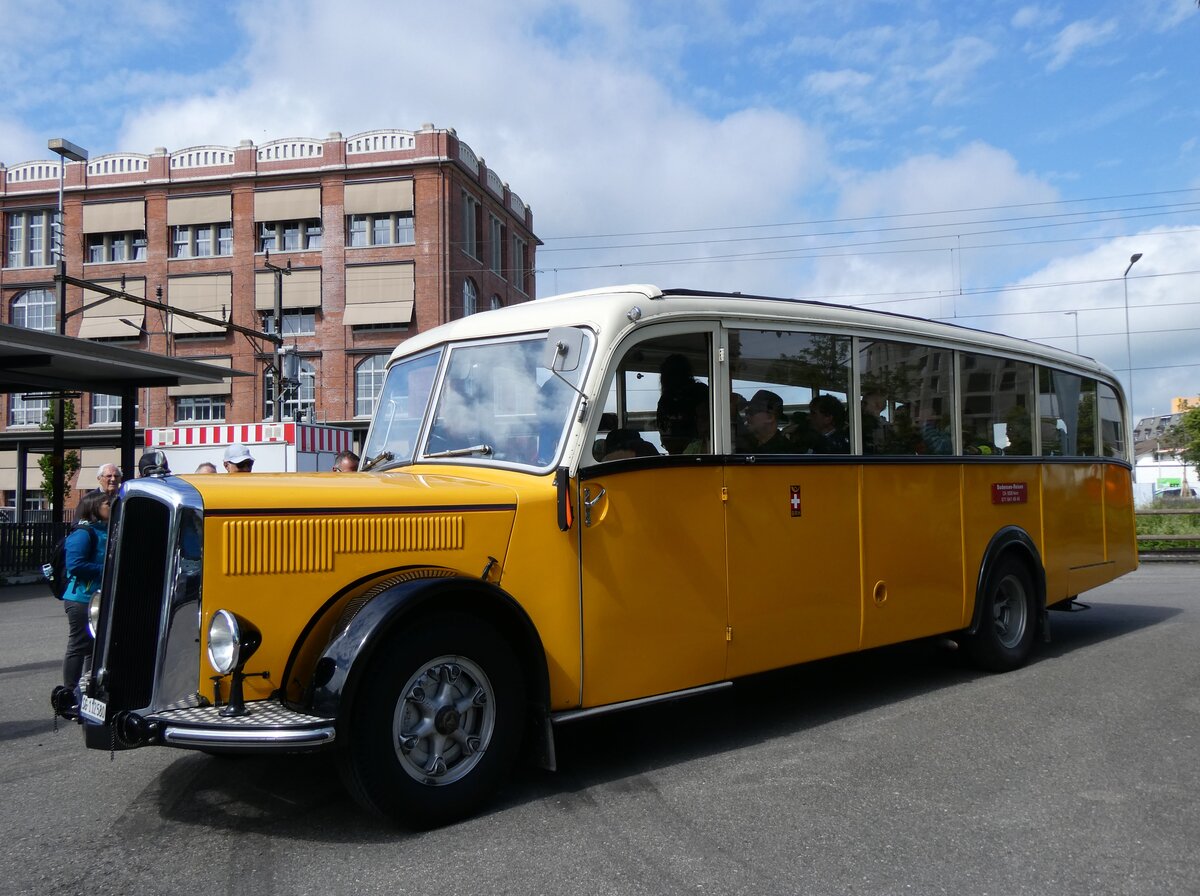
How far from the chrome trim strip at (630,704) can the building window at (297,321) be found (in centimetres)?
4323

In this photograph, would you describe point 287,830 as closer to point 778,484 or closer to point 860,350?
point 778,484

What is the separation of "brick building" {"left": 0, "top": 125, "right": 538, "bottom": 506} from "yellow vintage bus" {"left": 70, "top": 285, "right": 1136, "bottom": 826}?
1520 inches

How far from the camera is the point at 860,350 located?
6855mm

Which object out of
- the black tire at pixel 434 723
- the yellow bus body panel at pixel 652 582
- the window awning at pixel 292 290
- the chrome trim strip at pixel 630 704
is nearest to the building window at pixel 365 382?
the window awning at pixel 292 290

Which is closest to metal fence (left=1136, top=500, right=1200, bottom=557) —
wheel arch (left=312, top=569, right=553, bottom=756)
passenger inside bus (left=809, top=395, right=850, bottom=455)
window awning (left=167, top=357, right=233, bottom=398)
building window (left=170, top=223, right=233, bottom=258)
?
passenger inside bus (left=809, top=395, right=850, bottom=455)

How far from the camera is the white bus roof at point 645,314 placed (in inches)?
210

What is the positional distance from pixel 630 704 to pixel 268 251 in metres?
42.9

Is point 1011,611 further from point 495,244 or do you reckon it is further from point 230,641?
point 495,244

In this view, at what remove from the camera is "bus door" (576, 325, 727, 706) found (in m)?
5.06

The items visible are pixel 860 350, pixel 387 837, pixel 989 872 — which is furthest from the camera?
pixel 860 350

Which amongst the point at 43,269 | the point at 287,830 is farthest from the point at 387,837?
the point at 43,269

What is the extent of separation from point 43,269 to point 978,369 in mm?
51904

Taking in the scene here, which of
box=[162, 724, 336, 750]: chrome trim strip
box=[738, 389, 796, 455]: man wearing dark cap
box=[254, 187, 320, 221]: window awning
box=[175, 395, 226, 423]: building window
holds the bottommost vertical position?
box=[162, 724, 336, 750]: chrome trim strip

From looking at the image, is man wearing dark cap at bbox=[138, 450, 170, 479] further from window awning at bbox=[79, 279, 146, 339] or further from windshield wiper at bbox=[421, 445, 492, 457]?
window awning at bbox=[79, 279, 146, 339]
